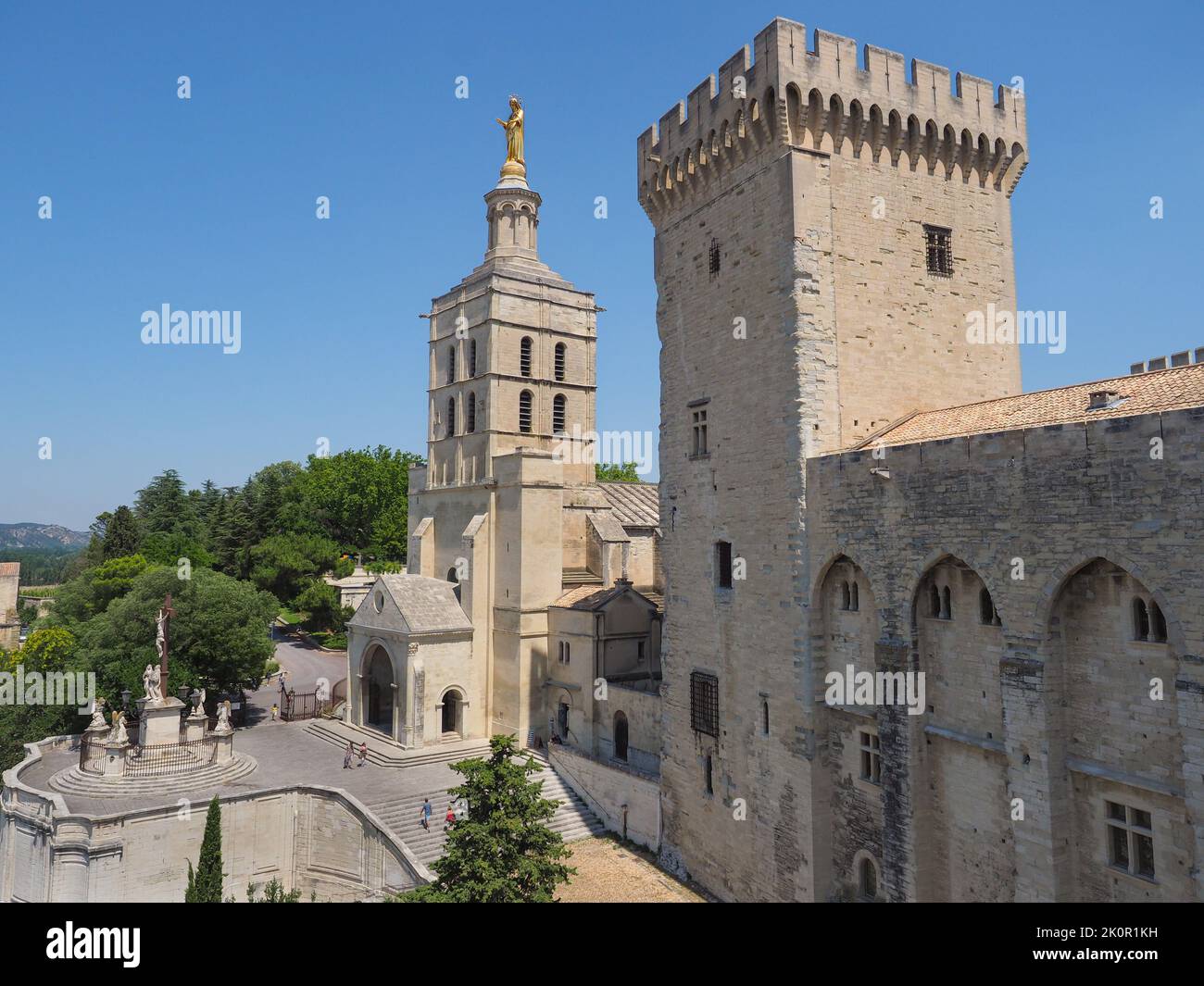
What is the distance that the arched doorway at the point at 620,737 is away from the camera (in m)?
31.3

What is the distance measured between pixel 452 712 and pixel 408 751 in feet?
9.70

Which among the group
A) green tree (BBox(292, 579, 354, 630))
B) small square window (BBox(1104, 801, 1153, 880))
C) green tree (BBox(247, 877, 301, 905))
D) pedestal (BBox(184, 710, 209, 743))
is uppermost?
green tree (BBox(292, 579, 354, 630))

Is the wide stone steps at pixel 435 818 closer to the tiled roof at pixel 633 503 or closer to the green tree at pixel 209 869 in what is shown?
the green tree at pixel 209 869

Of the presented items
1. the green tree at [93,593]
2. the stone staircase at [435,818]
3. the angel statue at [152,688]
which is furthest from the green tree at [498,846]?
the green tree at [93,593]

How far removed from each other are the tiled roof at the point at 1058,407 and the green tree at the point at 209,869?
67.5 feet

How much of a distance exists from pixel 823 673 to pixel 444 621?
2008 cm

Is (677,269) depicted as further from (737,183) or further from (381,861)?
(381,861)

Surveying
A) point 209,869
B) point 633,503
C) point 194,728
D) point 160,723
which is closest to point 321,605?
point 633,503

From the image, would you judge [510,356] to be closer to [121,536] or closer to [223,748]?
[223,748]

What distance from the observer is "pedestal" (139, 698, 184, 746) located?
30.1 m

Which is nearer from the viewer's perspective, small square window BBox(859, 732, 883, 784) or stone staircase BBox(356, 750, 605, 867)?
small square window BBox(859, 732, 883, 784)

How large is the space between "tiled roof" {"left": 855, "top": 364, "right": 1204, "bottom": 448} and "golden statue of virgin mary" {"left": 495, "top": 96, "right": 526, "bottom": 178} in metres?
28.0

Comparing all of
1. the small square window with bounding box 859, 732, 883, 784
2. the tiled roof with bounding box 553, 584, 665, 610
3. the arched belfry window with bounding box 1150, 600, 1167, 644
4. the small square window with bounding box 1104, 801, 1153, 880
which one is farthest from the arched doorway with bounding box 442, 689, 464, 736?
the arched belfry window with bounding box 1150, 600, 1167, 644

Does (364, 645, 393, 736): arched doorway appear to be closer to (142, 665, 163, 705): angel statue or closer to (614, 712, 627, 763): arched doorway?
(142, 665, 163, 705): angel statue
